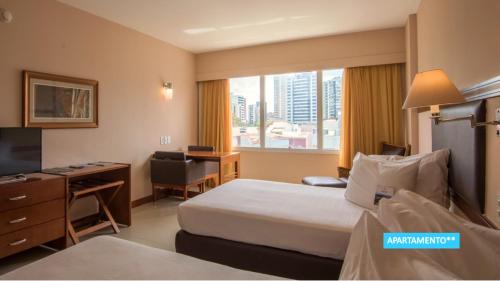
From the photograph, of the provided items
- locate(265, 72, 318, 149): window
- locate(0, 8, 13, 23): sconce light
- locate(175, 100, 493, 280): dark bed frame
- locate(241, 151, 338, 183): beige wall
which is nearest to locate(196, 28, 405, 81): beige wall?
locate(265, 72, 318, 149): window

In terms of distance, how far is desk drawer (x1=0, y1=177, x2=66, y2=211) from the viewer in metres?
2.15

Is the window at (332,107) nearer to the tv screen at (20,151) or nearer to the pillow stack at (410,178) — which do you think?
the pillow stack at (410,178)

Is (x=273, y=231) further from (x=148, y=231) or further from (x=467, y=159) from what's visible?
(x=148, y=231)

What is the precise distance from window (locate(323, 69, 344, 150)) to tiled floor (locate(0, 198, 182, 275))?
273 cm

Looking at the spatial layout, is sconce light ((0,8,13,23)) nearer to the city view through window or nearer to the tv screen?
the tv screen

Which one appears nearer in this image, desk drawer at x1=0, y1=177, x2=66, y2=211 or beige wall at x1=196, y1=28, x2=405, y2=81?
desk drawer at x1=0, y1=177, x2=66, y2=211

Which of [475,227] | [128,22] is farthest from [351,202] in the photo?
[128,22]

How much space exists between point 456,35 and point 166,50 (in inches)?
158

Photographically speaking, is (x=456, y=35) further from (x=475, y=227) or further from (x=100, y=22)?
(x=100, y=22)

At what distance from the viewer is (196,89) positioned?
5.38 metres

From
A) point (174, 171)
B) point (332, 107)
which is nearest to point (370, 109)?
point (332, 107)

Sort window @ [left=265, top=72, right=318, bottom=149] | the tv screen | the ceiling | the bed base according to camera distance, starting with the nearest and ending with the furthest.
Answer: the bed base → the tv screen → the ceiling → window @ [left=265, top=72, right=318, bottom=149]

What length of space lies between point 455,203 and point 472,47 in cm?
101

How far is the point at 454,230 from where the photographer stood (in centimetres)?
92
